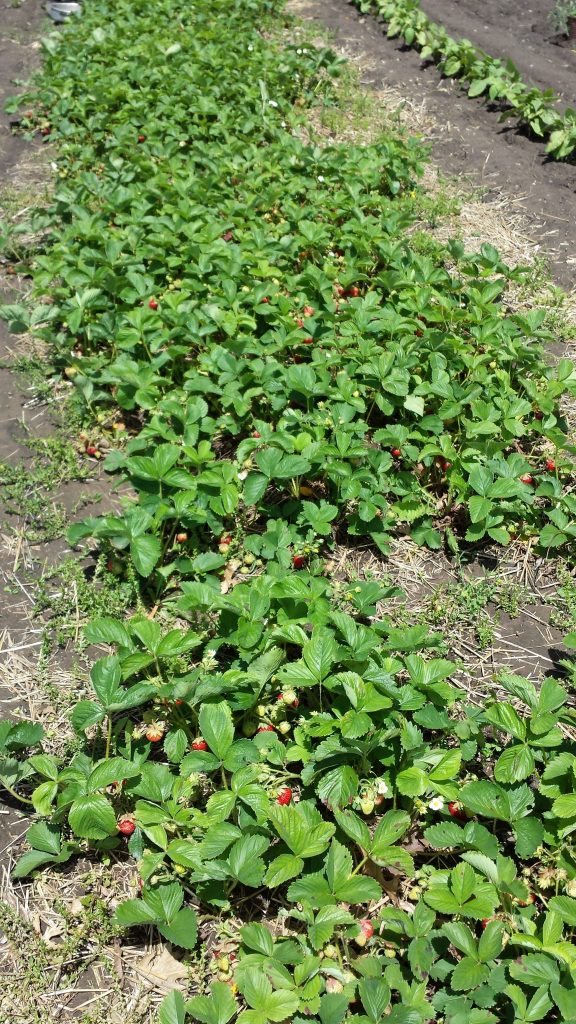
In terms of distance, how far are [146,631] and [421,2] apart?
8.20m

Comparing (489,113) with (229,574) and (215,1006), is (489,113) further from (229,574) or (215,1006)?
(215,1006)

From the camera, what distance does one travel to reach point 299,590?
256 cm

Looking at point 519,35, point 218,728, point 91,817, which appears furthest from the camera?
point 519,35

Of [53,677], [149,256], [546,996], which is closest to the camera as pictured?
[546,996]

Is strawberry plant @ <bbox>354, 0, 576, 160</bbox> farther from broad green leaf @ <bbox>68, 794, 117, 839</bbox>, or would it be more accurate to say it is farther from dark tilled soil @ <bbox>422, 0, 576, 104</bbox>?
broad green leaf @ <bbox>68, 794, 117, 839</bbox>

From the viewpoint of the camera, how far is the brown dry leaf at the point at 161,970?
2070 millimetres

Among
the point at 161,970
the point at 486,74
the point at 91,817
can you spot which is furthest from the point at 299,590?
the point at 486,74

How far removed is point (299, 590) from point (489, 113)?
5370mm

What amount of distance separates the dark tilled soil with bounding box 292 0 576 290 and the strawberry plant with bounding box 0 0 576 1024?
759mm

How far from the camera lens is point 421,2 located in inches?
311

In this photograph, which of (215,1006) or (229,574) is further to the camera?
(229,574)

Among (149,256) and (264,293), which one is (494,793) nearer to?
(264,293)

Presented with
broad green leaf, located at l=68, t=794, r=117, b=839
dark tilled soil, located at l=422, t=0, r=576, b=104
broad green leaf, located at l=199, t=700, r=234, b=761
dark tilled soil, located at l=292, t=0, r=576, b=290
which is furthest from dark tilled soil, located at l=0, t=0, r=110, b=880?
dark tilled soil, located at l=422, t=0, r=576, b=104

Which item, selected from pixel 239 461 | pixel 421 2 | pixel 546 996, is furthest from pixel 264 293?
pixel 421 2
